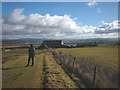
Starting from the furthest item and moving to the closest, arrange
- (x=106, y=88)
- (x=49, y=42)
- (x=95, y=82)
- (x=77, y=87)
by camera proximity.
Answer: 1. (x=49, y=42)
2. (x=95, y=82)
3. (x=77, y=87)
4. (x=106, y=88)

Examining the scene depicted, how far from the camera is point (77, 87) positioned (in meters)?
5.04

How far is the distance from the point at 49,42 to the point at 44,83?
48186 millimetres

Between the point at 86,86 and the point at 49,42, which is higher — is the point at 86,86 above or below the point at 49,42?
below

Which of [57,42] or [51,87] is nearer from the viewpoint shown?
[51,87]

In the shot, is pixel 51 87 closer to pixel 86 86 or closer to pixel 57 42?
pixel 86 86

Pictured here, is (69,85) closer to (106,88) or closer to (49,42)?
(106,88)

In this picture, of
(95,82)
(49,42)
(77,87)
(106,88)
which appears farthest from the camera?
(49,42)

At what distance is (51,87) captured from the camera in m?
4.96

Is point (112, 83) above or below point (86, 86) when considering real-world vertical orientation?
above

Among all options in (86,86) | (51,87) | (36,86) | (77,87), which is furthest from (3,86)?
(86,86)

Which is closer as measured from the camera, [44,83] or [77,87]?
[77,87]

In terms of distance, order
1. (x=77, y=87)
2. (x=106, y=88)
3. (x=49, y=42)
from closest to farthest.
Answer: (x=106, y=88), (x=77, y=87), (x=49, y=42)

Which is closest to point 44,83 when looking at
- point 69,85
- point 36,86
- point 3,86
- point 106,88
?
point 36,86

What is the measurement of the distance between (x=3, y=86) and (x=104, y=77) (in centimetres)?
631
